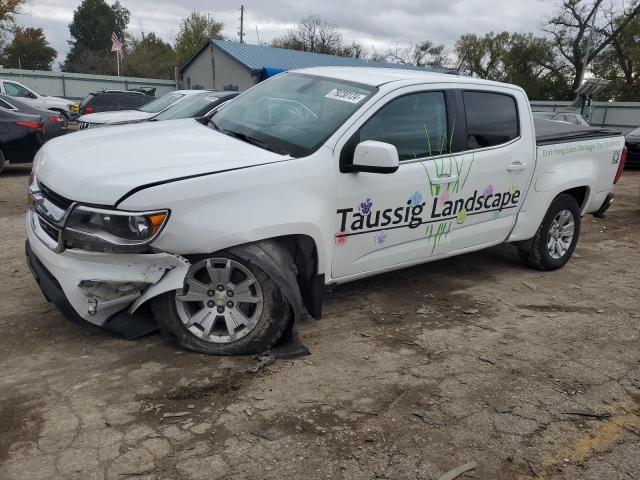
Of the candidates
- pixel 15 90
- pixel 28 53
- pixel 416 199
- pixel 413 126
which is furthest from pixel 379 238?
pixel 28 53

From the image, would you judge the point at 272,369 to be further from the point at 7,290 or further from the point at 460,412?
the point at 7,290

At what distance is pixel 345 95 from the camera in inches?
158

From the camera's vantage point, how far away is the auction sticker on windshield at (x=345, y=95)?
12.9ft

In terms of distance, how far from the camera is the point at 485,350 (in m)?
3.87

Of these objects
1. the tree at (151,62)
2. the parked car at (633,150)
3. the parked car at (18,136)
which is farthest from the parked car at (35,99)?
the tree at (151,62)

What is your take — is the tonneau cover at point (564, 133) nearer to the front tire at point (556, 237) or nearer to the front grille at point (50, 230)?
the front tire at point (556, 237)

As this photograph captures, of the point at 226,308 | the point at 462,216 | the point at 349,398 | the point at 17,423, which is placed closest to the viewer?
the point at 17,423

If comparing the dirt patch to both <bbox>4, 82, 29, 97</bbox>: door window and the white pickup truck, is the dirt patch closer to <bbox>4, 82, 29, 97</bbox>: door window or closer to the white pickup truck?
the white pickup truck

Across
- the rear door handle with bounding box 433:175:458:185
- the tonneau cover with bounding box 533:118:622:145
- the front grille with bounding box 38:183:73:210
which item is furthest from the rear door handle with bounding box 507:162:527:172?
the front grille with bounding box 38:183:73:210

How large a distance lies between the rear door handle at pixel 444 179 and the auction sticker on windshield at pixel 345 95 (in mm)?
856

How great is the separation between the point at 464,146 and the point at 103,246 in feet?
9.25

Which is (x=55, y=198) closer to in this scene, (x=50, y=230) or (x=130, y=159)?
(x=50, y=230)

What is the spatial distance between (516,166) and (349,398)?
2.72m

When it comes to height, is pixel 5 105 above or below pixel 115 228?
above
